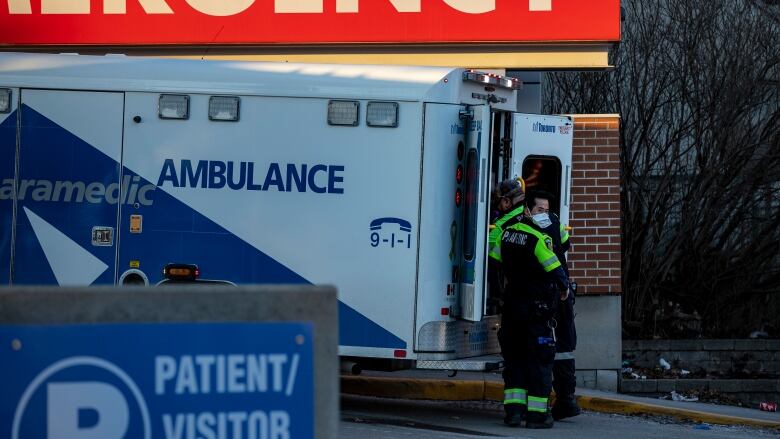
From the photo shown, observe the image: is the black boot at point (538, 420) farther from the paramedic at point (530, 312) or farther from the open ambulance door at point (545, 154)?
the open ambulance door at point (545, 154)

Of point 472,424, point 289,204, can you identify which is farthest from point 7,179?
point 472,424

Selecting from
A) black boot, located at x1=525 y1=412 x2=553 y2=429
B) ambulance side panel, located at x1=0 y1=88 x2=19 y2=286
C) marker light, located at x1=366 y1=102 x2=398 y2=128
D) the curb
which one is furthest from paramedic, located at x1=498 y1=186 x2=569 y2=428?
ambulance side panel, located at x1=0 y1=88 x2=19 y2=286

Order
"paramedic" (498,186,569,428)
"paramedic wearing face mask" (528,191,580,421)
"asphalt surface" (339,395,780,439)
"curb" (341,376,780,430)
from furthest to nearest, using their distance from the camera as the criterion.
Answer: "curb" (341,376,780,430), "paramedic wearing face mask" (528,191,580,421), "paramedic" (498,186,569,428), "asphalt surface" (339,395,780,439)

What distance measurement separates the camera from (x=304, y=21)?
40.9 feet

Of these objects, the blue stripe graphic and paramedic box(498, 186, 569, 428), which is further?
paramedic box(498, 186, 569, 428)

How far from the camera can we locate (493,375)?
1147cm

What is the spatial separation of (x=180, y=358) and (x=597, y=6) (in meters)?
8.87

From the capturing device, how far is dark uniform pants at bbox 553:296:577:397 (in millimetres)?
9609

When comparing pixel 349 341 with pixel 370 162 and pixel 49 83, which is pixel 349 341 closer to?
pixel 370 162

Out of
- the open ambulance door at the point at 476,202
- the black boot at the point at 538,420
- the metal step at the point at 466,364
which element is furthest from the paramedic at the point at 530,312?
the open ambulance door at the point at 476,202

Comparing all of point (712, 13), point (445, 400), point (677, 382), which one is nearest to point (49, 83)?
point (445, 400)

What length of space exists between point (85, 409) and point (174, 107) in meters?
5.43

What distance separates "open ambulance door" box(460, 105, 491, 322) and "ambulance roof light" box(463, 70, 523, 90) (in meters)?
0.24

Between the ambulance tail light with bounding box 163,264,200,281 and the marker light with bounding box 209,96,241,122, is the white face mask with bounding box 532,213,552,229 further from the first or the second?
the ambulance tail light with bounding box 163,264,200,281
